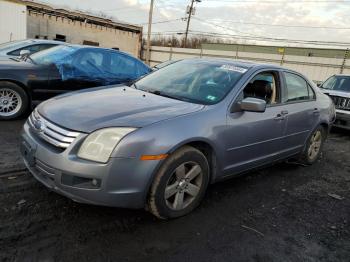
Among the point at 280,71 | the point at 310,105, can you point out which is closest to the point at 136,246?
the point at 280,71

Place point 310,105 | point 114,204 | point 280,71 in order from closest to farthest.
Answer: point 114,204 < point 280,71 < point 310,105

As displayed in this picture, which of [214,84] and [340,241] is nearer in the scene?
[340,241]

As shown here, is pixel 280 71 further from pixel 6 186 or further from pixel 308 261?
pixel 6 186

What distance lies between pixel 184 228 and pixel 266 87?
2166 millimetres

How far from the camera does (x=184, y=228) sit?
3.10 metres

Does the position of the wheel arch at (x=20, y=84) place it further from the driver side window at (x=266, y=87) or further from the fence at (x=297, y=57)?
the fence at (x=297, y=57)

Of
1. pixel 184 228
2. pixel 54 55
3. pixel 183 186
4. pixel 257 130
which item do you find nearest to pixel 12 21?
pixel 54 55

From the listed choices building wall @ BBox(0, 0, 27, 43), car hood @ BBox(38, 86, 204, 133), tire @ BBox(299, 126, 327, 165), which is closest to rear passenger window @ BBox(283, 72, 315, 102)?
tire @ BBox(299, 126, 327, 165)

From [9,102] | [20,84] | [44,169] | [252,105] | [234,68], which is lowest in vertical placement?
[9,102]

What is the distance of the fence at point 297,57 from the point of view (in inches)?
979

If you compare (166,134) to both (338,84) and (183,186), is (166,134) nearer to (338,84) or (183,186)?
(183,186)

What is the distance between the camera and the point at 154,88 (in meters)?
4.01

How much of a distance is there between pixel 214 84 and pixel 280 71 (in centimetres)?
119

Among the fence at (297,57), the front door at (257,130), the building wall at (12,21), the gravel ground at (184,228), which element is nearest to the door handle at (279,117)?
the front door at (257,130)
